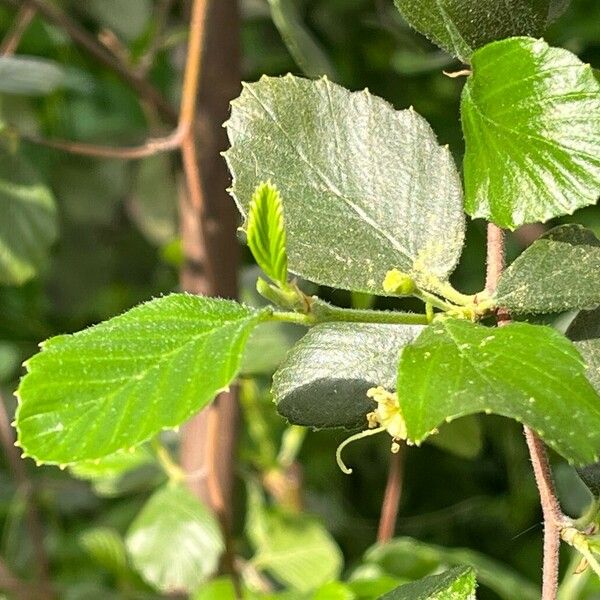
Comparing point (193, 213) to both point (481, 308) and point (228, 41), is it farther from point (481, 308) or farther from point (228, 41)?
point (481, 308)

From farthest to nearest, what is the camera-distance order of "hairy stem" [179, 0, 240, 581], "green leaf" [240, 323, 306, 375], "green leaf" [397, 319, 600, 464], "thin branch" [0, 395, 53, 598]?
"thin branch" [0, 395, 53, 598] < "hairy stem" [179, 0, 240, 581] < "green leaf" [240, 323, 306, 375] < "green leaf" [397, 319, 600, 464]

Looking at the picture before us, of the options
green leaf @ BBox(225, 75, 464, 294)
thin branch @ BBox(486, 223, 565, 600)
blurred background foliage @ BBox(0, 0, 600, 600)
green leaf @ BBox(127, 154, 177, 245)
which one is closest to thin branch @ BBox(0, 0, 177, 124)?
blurred background foliage @ BBox(0, 0, 600, 600)

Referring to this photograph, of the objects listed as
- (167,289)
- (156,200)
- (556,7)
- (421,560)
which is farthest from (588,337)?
(167,289)

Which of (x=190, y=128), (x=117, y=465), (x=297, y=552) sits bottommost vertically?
(x=297, y=552)

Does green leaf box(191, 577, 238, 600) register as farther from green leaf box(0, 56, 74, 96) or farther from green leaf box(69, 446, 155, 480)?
green leaf box(0, 56, 74, 96)

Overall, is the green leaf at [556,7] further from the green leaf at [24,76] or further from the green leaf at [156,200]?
the green leaf at [156,200]

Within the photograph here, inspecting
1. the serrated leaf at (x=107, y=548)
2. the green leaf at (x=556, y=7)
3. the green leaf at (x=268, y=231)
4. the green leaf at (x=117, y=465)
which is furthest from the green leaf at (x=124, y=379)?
the serrated leaf at (x=107, y=548)

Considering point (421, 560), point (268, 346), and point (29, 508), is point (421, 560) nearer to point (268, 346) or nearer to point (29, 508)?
point (268, 346)
